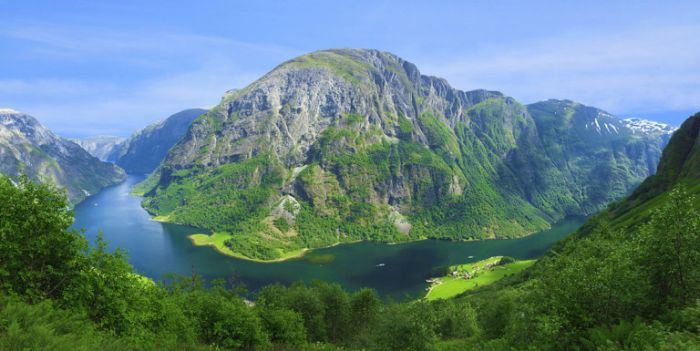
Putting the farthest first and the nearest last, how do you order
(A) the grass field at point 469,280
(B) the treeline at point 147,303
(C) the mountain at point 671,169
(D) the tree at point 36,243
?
(A) the grass field at point 469,280, (C) the mountain at point 671,169, (D) the tree at point 36,243, (B) the treeline at point 147,303

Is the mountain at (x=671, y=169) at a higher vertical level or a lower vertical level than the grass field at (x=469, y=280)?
higher

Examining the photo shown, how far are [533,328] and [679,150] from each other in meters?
167

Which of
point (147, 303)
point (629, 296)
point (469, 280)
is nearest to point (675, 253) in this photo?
point (629, 296)

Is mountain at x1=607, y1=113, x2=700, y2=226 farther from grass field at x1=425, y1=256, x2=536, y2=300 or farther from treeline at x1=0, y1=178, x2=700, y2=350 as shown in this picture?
treeline at x1=0, y1=178, x2=700, y2=350

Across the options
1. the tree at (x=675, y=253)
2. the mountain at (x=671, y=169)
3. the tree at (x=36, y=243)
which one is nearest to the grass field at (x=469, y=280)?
the mountain at (x=671, y=169)

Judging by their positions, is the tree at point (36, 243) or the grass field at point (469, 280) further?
the grass field at point (469, 280)

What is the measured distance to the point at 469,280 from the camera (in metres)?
164

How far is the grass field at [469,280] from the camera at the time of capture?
152m

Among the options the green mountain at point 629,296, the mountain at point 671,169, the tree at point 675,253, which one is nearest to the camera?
the green mountain at point 629,296

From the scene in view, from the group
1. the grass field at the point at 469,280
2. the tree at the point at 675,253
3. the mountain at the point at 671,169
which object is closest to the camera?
the tree at the point at 675,253

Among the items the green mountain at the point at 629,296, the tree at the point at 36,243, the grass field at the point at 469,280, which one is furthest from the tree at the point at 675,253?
the grass field at the point at 469,280

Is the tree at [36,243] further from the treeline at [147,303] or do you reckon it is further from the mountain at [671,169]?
the mountain at [671,169]

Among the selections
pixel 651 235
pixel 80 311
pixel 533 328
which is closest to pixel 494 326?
pixel 533 328

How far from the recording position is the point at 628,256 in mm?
27562
